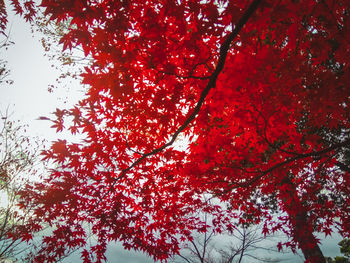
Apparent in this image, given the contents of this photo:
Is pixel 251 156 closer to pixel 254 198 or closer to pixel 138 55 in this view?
pixel 138 55

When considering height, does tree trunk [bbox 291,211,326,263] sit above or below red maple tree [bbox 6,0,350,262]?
below

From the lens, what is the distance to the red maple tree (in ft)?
6.73

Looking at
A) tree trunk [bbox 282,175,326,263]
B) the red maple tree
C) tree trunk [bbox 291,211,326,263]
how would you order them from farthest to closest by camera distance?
tree trunk [bbox 291,211,326,263], tree trunk [bbox 282,175,326,263], the red maple tree

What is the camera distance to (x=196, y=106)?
2840mm

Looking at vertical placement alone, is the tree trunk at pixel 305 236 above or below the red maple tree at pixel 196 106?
below

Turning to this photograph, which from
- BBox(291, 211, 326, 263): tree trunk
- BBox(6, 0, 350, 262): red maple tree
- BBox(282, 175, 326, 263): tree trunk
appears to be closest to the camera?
BBox(6, 0, 350, 262): red maple tree

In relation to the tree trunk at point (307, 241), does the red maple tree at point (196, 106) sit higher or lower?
higher

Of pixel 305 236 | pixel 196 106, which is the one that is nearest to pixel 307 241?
pixel 305 236

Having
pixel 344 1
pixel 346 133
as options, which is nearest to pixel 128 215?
pixel 344 1

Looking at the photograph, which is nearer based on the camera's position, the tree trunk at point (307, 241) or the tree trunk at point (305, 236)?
the tree trunk at point (305, 236)

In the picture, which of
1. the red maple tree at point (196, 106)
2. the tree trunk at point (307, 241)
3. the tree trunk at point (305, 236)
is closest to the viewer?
the red maple tree at point (196, 106)

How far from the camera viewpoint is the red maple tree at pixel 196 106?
80.8 inches

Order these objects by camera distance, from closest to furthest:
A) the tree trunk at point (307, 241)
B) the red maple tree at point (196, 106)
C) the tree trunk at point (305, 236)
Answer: the red maple tree at point (196, 106)
the tree trunk at point (305, 236)
the tree trunk at point (307, 241)

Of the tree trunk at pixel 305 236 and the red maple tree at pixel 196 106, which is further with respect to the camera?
the tree trunk at pixel 305 236
